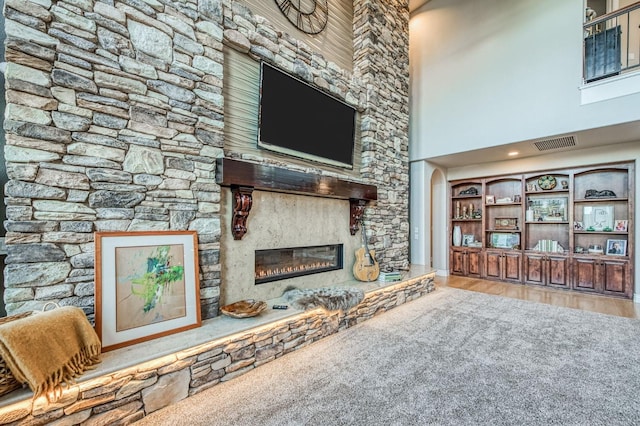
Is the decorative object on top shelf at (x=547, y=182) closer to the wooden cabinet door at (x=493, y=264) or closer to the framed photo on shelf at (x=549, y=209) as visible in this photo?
the framed photo on shelf at (x=549, y=209)

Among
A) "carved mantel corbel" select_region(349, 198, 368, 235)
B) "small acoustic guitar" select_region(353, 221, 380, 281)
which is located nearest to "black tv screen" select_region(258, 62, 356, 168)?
"carved mantel corbel" select_region(349, 198, 368, 235)

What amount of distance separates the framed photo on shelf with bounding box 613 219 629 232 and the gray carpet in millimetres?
2068

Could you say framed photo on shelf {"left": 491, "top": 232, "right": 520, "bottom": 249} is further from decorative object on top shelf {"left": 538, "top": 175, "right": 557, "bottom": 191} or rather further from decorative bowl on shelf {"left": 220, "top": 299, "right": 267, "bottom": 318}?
decorative bowl on shelf {"left": 220, "top": 299, "right": 267, "bottom": 318}

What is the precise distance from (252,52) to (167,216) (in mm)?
1825

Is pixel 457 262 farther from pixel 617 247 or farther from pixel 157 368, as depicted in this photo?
pixel 157 368

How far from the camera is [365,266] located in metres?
3.78

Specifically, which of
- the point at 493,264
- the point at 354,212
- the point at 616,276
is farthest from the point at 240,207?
the point at 616,276

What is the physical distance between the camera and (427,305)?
388cm

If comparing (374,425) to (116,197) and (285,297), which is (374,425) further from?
(116,197)

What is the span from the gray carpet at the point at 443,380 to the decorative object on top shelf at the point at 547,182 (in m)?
2.78

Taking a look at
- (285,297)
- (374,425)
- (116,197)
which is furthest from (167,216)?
(374,425)

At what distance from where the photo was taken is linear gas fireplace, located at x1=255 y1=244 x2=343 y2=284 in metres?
2.93

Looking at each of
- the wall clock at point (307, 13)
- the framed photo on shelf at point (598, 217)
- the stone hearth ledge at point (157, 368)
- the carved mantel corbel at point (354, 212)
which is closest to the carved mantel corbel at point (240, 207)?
the stone hearth ledge at point (157, 368)

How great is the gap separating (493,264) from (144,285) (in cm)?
611
